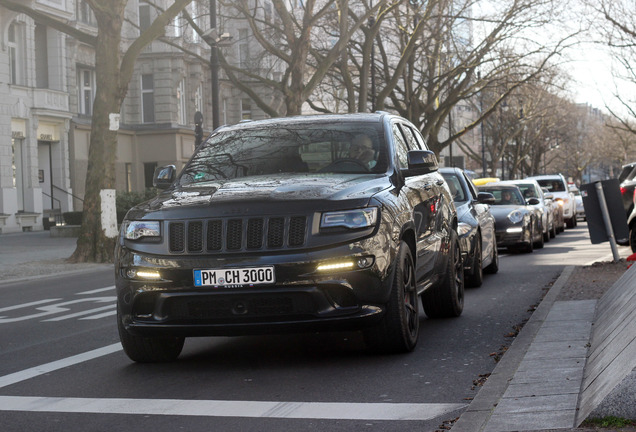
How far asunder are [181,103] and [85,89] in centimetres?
660

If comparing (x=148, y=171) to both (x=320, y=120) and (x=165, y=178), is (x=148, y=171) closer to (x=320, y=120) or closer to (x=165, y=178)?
(x=165, y=178)

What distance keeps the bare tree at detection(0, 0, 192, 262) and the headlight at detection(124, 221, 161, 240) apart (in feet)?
48.1

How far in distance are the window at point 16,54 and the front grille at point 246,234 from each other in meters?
31.8

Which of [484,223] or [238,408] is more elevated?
[484,223]

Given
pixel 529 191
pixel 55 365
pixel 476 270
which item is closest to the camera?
pixel 55 365

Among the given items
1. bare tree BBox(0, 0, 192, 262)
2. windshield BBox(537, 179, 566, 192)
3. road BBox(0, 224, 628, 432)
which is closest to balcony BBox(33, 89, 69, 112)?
bare tree BBox(0, 0, 192, 262)

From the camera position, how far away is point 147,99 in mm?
47781

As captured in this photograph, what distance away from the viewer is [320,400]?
585 centimetres

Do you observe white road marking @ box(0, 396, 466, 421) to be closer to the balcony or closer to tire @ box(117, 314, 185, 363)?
tire @ box(117, 314, 185, 363)

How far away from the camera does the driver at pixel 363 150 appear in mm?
7906

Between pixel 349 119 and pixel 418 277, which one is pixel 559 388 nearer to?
pixel 418 277

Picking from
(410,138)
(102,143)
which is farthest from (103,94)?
(410,138)

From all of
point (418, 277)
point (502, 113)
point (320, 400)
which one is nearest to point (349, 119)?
point (418, 277)

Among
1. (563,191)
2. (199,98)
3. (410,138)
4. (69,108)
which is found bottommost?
(563,191)
